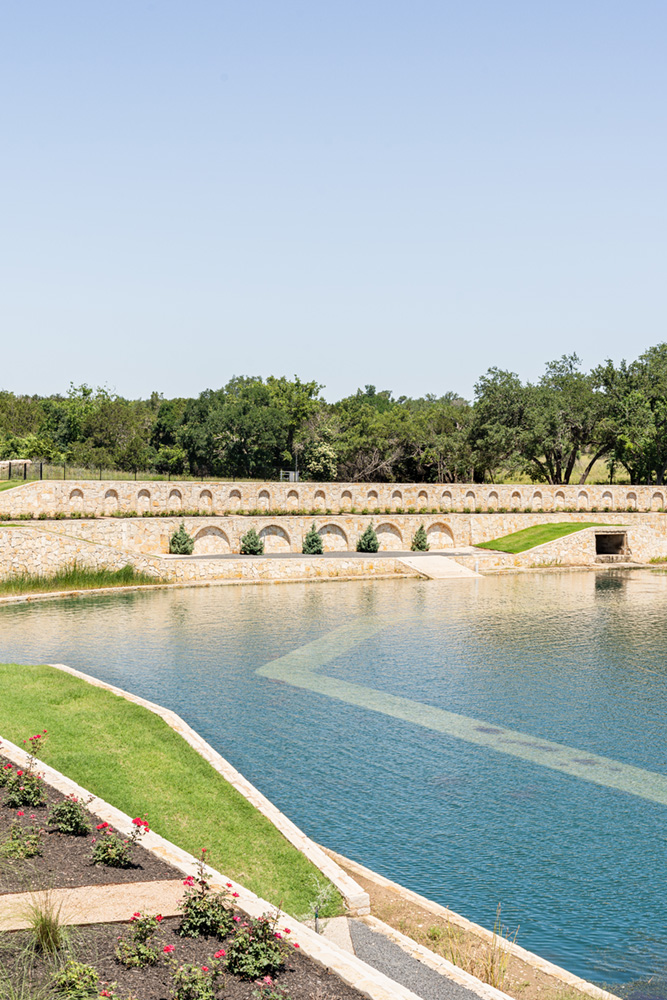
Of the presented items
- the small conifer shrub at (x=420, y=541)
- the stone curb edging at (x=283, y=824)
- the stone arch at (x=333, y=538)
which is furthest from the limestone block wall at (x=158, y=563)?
the stone curb edging at (x=283, y=824)

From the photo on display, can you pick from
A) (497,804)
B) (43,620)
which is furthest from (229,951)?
(43,620)

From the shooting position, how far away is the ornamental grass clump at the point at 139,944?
28.2ft

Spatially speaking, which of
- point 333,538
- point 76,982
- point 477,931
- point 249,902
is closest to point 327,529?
point 333,538

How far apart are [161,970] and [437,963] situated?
3.27 m

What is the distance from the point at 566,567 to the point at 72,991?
5227 centimetres

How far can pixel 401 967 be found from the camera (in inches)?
391

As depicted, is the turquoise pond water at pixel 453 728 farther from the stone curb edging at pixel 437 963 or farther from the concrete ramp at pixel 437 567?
the concrete ramp at pixel 437 567

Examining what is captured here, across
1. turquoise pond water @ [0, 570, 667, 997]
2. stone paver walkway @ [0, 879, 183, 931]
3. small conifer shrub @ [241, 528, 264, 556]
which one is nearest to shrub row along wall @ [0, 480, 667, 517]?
small conifer shrub @ [241, 528, 264, 556]

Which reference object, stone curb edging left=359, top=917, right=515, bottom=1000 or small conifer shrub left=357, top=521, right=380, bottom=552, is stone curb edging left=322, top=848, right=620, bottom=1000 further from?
small conifer shrub left=357, top=521, right=380, bottom=552

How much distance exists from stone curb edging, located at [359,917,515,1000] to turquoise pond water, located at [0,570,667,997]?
1.88 m

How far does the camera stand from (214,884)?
10.4 m

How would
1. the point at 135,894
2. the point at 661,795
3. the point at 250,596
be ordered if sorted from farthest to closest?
the point at 250,596 < the point at 661,795 < the point at 135,894

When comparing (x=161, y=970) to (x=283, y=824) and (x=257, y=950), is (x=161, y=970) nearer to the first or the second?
(x=257, y=950)

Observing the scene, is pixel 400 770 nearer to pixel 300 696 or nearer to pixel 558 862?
pixel 558 862
